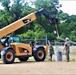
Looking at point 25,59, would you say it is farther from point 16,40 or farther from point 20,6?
point 20,6

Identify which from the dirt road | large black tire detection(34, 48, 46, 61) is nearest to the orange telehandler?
large black tire detection(34, 48, 46, 61)

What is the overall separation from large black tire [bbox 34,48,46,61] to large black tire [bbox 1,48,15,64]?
2529 mm

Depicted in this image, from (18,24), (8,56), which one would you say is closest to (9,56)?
(8,56)

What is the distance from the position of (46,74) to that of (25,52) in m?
9.36

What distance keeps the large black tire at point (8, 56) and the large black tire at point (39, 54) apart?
2.53 m

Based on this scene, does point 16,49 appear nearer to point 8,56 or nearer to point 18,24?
point 8,56

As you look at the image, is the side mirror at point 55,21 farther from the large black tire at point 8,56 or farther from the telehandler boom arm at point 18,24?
the large black tire at point 8,56

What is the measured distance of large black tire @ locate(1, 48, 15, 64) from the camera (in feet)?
73.2

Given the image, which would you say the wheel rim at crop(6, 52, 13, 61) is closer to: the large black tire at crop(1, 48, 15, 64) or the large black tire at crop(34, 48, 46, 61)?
the large black tire at crop(1, 48, 15, 64)

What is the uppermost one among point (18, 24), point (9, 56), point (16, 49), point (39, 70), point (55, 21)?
point (55, 21)

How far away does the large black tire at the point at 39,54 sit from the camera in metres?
24.9

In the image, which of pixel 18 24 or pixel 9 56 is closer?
pixel 9 56

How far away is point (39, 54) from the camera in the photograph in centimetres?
2538

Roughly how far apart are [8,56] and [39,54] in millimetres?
3391
